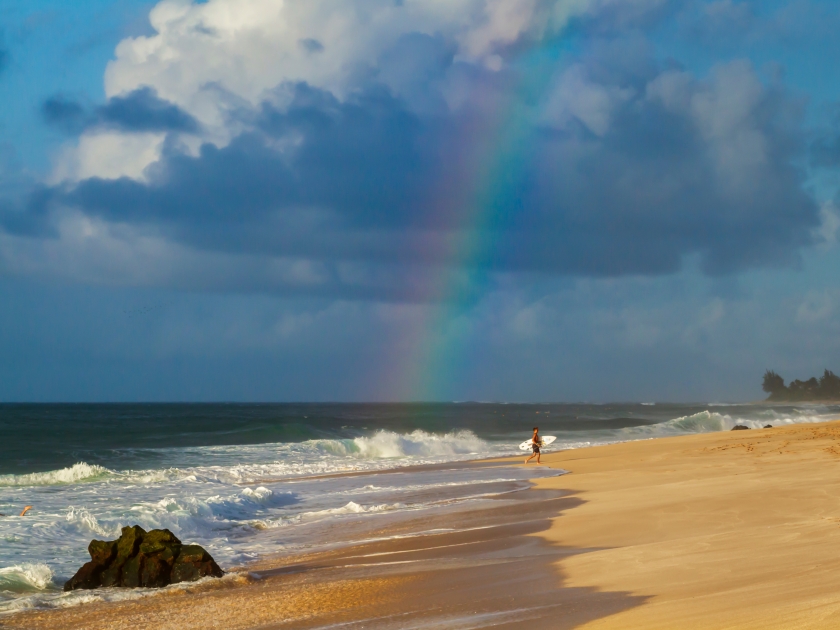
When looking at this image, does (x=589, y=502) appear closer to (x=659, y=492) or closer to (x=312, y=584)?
(x=659, y=492)

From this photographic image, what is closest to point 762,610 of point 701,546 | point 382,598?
point 701,546

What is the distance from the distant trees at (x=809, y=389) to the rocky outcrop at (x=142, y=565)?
166 meters

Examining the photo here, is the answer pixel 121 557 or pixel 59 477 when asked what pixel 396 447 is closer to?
pixel 59 477

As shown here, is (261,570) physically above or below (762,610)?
below

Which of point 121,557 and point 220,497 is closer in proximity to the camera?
point 121,557

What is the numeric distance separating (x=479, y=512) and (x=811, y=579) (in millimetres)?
8868

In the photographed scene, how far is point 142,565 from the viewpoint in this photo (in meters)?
9.65

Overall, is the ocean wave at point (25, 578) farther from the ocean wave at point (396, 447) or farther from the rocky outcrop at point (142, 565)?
the ocean wave at point (396, 447)

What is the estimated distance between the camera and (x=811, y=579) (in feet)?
23.0

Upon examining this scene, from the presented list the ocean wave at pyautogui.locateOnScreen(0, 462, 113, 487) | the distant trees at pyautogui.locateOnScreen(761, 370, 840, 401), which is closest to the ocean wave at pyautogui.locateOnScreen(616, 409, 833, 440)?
the ocean wave at pyautogui.locateOnScreen(0, 462, 113, 487)

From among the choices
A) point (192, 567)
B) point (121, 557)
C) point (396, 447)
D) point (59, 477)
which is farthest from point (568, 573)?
point (396, 447)

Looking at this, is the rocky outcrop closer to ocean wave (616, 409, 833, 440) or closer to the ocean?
the ocean

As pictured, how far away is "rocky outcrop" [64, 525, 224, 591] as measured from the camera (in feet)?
31.5

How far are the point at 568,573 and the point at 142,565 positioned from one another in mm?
5357
